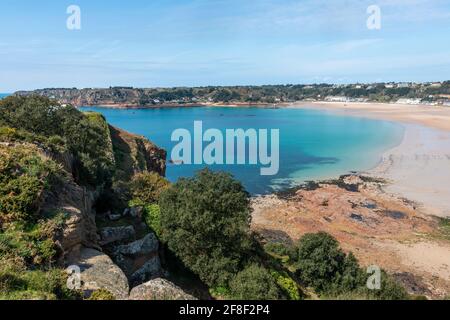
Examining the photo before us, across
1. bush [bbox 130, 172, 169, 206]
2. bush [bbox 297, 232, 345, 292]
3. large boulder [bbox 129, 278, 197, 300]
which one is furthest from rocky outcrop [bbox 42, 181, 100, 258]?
bush [bbox 297, 232, 345, 292]

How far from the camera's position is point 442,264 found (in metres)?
30.6

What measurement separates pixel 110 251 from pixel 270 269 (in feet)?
26.7

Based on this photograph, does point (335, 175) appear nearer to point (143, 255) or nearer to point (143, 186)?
point (143, 186)

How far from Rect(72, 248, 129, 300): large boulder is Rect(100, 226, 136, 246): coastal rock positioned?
3.42m

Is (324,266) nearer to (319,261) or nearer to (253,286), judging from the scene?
(319,261)

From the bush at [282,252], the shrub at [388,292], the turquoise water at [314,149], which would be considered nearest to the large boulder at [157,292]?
the shrub at [388,292]

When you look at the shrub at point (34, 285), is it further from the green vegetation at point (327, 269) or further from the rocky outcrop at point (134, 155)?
the rocky outcrop at point (134, 155)

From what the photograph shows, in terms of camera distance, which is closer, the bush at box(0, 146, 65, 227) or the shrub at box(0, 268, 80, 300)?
the shrub at box(0, 268, 80, 300)

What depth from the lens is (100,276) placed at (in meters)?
11.7

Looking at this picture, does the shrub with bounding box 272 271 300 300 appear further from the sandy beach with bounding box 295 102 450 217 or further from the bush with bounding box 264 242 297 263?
the sandy beach with bounding box 295 102 450 217

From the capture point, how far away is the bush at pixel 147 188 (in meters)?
24.3

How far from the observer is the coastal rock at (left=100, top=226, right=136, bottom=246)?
54.4 ft

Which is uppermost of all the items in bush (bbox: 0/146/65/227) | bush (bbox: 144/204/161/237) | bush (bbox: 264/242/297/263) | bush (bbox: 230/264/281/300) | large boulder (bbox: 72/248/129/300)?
bush (bbox: 0/146/65/227)
